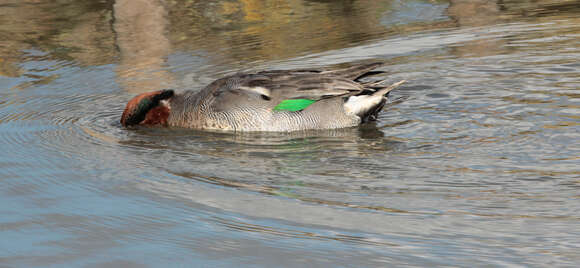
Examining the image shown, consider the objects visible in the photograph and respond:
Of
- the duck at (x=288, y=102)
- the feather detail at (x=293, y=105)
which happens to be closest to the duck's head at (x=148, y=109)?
the duck at (x=288, y=102)

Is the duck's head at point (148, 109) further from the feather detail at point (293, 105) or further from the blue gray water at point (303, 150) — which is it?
the feather detail at point (293, 105)

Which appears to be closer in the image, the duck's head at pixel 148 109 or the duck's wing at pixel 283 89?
the duck's wing at pixel 283 89

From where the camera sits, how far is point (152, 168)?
7031 mm

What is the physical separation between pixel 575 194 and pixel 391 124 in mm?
2819

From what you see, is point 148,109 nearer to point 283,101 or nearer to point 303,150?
point 283,101

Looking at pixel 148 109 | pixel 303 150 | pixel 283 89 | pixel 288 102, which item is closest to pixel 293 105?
pixel 288 102

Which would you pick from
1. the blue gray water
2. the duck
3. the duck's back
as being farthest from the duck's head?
the duck's back

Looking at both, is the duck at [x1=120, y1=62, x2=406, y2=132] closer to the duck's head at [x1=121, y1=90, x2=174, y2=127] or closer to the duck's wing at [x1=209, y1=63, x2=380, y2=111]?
the duck's wing at [x1=209, y1=63, x2=380, y2=111]

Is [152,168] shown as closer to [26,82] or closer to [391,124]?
[391,124]

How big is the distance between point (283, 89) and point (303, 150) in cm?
96

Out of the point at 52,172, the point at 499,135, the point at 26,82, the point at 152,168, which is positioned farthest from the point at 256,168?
the point at 26,82

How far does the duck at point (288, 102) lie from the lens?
27.6 ft

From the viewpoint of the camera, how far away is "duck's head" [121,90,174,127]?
893 cm

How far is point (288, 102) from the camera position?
8406 millimetres
